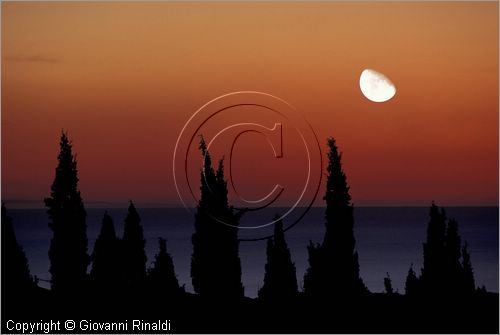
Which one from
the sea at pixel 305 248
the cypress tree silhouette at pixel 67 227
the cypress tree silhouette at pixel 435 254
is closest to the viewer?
the cypress tree silhouette at pixel 67 227

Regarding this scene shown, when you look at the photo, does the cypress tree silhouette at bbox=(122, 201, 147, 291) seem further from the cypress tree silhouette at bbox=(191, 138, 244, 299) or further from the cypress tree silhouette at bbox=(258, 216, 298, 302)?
the cypress tree silhouette at bbox=(258, 216, 298, 302)

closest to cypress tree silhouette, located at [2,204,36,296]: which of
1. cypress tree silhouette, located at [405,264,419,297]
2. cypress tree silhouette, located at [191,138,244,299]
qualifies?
cypress tree silhouette, located at [191,138,244,299]

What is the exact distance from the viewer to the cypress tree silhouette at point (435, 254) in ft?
68.7

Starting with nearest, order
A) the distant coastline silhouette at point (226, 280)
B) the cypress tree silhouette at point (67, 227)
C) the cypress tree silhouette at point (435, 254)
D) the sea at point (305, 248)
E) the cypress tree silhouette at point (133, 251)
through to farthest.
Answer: the distant coastline silhouette at point (226, 280) → the cypress tree silhouette at point (67, 227) → the cypress tree silhouette at point (435, 254) → the cypress tree silhouette at point (133, 251) → the sea at point (305, 248)

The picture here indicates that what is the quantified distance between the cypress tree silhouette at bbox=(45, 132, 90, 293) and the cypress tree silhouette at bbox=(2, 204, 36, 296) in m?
0.65

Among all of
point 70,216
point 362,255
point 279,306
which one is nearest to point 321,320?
point 279,306

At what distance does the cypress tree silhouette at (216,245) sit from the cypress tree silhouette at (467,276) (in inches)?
222

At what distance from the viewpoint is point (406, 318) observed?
1948 centimetres

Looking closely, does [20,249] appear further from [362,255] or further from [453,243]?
[362,255]

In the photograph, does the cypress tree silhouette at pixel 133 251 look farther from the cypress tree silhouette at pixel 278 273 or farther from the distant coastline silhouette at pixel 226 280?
the cypress tree silhouette at pixel 278 273

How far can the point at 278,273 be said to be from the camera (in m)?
21.5


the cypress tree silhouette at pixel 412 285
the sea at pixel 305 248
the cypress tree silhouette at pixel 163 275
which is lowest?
the cypress tree silhouette at pixel 412 285

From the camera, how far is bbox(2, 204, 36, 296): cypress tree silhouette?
63.7 feet
